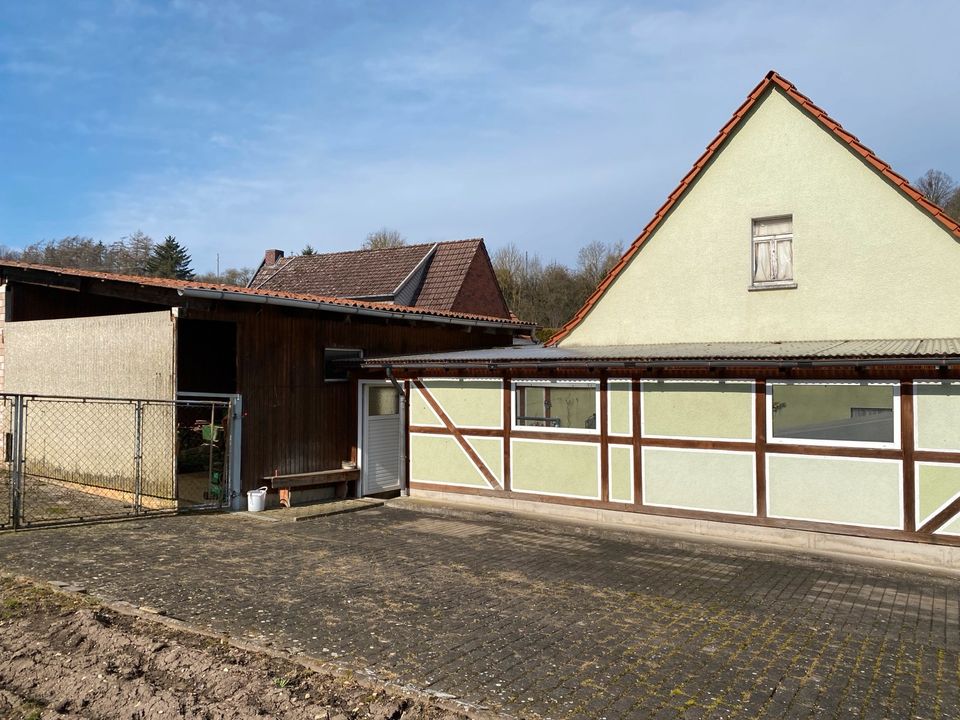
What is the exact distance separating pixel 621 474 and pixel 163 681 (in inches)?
299

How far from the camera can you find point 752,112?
505 inches

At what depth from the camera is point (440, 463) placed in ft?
42.8

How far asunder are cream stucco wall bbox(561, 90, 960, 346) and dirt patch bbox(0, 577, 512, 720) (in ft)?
31.8

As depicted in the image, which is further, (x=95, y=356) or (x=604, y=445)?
(x=95, y=356)

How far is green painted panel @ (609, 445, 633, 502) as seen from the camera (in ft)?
35.7

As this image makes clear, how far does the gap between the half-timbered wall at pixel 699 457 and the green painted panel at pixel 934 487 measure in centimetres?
1

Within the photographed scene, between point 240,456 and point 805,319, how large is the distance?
379 inches

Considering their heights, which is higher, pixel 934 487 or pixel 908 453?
pixel 908 453

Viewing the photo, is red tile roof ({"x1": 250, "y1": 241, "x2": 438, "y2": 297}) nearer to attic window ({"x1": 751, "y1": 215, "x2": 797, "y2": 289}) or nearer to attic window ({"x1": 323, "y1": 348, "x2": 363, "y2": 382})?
attic window ({"x1": 323, "y1": 348, "x2": 363, "y2": 382})

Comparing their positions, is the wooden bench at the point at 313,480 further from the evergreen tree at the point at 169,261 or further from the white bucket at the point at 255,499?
the evergreen tree at the point at 169,261

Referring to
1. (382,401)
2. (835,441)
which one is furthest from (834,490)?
(382,401)

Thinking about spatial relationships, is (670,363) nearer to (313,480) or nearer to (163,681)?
(313,480)

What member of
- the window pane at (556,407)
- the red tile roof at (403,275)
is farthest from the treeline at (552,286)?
the window pane at (556,407)

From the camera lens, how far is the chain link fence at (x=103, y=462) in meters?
10.3
